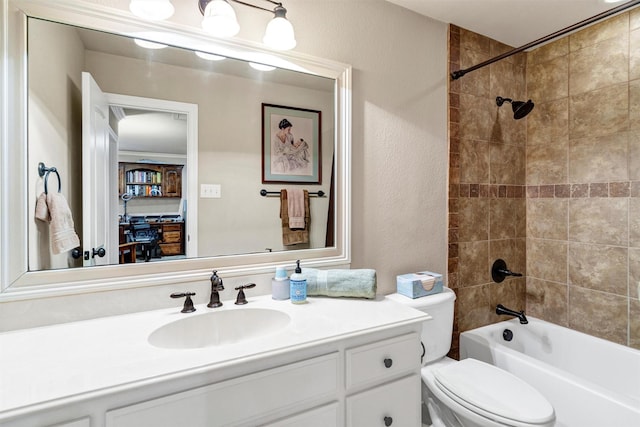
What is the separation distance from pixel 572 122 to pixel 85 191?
105 inches

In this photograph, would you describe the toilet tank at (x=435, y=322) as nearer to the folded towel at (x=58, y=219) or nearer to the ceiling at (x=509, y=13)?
the folded towel at (x=58, y=219)

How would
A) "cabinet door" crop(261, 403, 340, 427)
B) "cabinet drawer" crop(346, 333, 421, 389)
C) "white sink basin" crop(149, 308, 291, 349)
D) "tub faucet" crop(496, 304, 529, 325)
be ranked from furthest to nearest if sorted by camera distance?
"tub faucet" crop(496, 304, 529, 325) → "white sink basin" crop(149, 308, 291, 349) → "cabinet drawer" crop(346, 333, 421, 389) → "cabinet door" crop(261, 403, 340, 427)

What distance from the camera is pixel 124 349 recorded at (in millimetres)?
888

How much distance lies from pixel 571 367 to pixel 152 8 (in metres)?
2.78

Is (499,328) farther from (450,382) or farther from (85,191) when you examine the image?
(85,191)

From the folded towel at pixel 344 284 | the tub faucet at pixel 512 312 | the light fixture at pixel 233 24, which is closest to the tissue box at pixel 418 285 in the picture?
the folded towel at pixel 344 284

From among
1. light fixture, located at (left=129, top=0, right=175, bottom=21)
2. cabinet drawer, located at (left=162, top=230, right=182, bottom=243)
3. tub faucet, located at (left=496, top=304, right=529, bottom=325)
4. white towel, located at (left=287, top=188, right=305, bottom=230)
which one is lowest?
tub faucet, located at (left=496, top=304, right=529, bottom=325)

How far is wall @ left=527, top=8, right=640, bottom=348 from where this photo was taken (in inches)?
70.8

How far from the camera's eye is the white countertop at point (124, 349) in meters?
0.72

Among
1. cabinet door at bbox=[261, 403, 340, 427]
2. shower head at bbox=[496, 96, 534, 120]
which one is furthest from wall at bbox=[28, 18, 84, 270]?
shower head at bbox=[496, 96, 534, 120]

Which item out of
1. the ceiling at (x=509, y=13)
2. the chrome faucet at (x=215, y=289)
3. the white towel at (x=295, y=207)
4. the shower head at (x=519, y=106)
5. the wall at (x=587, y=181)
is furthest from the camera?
the shower head at (x=519, y=106)

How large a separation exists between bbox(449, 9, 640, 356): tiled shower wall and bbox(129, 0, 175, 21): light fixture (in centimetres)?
153

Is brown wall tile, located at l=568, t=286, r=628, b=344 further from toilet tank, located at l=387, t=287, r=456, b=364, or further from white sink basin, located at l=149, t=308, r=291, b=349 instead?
white sink basin, located at l=149, t=308, r=291, b=349

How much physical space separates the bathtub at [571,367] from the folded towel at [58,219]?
2.02 metres
